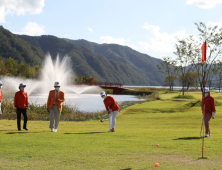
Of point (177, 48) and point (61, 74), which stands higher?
point (177, 48)

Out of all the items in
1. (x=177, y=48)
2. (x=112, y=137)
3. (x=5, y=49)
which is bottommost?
(x=112, y=137)

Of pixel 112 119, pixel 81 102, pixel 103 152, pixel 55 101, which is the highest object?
pixel 55 101

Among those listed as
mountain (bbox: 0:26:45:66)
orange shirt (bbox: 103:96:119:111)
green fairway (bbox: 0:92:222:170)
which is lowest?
green fairway (bbox: 0:92:222:170)

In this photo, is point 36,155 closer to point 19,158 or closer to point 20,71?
point 19,158

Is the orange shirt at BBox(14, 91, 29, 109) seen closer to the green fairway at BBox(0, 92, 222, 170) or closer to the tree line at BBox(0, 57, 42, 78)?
the green fairway at BBox(0, 92, 222, 170)

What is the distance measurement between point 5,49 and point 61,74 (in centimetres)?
12440

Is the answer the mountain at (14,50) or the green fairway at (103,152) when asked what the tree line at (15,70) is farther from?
the green fairway at (103,152)

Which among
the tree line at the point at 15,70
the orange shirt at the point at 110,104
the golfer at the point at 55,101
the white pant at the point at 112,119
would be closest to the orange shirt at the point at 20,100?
the golfer at the point at 55,101

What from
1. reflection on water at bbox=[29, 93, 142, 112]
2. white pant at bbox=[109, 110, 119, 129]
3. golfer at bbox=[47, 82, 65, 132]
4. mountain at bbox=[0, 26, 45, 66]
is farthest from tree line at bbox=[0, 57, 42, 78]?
white pant at bbox=[109, 110, 119, 129]

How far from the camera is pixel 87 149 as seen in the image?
28.2 feet

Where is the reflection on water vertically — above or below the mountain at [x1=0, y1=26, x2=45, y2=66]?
below

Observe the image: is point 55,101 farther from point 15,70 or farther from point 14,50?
point 14,50

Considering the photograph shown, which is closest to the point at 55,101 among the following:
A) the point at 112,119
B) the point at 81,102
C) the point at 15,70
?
the point at 112,119

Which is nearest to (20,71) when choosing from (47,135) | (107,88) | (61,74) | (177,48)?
(107,88)
